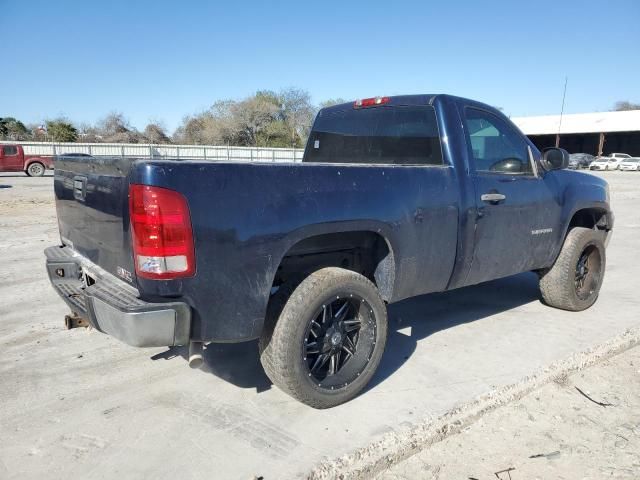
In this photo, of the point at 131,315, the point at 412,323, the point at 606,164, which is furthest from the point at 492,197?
the point at 606,164

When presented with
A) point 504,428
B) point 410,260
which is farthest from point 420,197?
point 504,428

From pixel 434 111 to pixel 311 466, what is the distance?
2685mm

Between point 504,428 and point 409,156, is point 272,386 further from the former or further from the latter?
point 409,156

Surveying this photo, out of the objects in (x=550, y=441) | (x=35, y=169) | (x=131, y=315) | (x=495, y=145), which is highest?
(x=495, y=145)

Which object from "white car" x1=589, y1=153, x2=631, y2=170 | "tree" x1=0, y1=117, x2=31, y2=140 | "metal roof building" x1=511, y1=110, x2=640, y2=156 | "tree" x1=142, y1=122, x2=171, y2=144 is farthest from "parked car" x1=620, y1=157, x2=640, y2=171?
"tree" x1=0, y1=117, x2=31, y2=140

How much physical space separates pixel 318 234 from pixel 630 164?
50616 mm

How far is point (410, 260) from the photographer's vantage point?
3.37 m

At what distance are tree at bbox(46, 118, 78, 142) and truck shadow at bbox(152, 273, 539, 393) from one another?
46.1m

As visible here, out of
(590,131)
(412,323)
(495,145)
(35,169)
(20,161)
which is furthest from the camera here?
(590,131)

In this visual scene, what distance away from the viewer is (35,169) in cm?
2602

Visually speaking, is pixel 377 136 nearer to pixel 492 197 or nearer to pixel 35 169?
pixel 492 197

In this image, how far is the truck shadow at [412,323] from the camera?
11.8 feet

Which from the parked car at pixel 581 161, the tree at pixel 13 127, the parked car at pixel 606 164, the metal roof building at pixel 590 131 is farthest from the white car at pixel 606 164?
the tree at pixel 13 127

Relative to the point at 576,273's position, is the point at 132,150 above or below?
above
